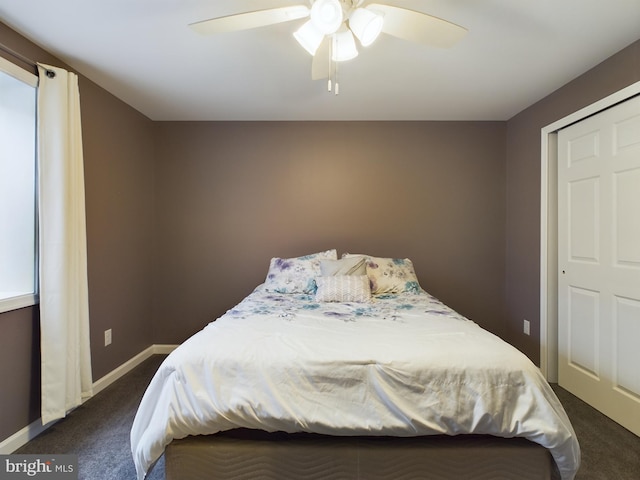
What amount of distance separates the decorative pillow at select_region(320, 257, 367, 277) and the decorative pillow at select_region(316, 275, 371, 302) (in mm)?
100

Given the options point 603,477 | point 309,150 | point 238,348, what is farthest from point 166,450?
point 309,150

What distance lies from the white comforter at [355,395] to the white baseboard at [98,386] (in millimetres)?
938

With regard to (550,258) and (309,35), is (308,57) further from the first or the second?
(550,258)

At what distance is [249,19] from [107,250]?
202 centimetres

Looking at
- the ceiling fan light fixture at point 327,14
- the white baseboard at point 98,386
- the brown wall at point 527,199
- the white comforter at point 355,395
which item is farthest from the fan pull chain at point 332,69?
the white baseboard at point 98,386

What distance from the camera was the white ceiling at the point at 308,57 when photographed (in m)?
1.57

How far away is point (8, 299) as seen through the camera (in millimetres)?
1642

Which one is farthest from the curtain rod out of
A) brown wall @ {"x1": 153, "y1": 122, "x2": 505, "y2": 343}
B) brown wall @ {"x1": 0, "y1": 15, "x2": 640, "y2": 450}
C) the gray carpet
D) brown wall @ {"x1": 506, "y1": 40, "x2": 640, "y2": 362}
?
brown wall @ {"x1": 506, "y1": 40, "x2": 640, "y2": 362}

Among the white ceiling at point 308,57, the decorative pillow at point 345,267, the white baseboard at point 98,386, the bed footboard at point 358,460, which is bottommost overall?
the white baseboard at point 98,386

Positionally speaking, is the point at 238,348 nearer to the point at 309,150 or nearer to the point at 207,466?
the point at 207,466

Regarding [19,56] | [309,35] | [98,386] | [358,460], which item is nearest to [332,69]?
[309,35]

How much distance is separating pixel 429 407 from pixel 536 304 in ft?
Result: 6.47

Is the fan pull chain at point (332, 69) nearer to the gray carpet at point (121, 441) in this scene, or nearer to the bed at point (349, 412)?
the bed at point (349, 412)

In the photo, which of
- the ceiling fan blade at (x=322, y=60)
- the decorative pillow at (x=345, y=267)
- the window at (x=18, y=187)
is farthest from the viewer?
the decorative pillow at (x=345, y=267)
